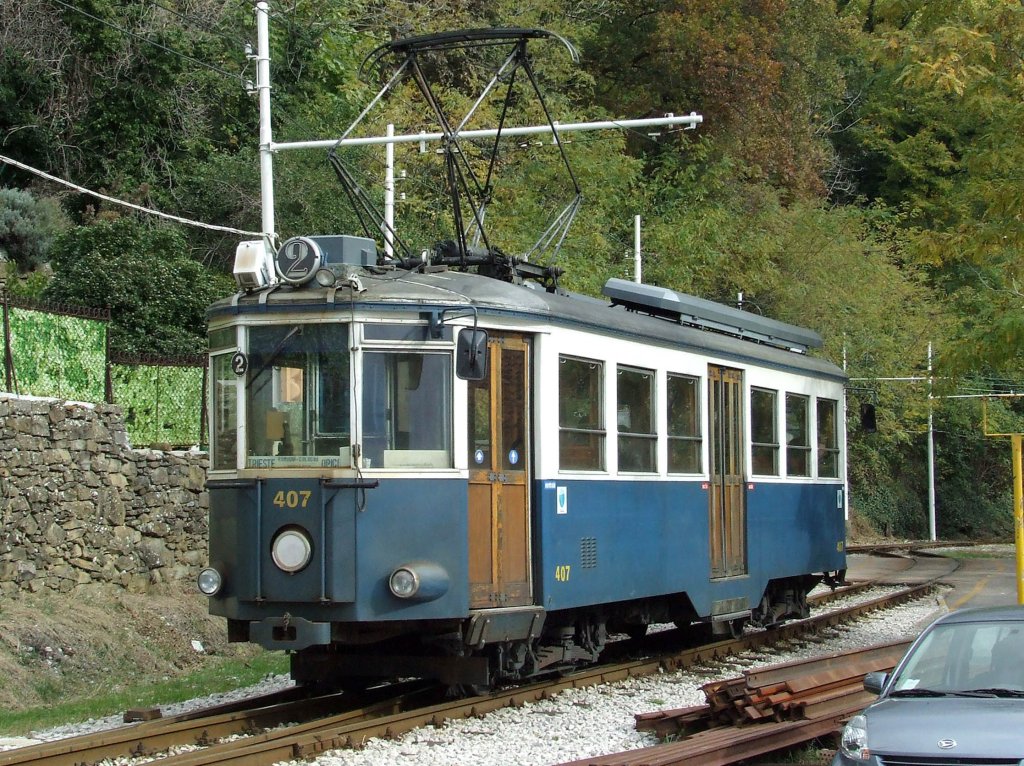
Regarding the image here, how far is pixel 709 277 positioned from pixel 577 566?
991 inches

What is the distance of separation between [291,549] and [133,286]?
44.9 feet

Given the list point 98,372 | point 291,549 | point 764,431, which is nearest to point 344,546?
point 291,549

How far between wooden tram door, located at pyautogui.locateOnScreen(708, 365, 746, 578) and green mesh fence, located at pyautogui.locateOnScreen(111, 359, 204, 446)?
7194 millimetres

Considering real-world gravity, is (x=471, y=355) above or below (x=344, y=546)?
above

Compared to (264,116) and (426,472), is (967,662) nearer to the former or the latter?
(426,472)

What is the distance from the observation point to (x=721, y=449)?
567 inches

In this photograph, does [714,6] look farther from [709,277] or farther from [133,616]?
[133,616]

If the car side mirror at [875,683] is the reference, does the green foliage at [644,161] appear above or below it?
above

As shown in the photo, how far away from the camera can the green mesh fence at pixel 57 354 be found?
1598 centimetres

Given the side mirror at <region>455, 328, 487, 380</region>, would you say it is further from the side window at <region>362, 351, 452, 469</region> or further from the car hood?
the car hood

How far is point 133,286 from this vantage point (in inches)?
893

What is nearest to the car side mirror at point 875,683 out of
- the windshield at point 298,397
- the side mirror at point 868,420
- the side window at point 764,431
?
the windshield at point 298,397

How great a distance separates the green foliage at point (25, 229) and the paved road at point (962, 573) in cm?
1654

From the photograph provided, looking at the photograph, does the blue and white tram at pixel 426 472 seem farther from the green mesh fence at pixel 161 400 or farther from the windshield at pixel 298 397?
the green mesh fence at pixel 161 400
